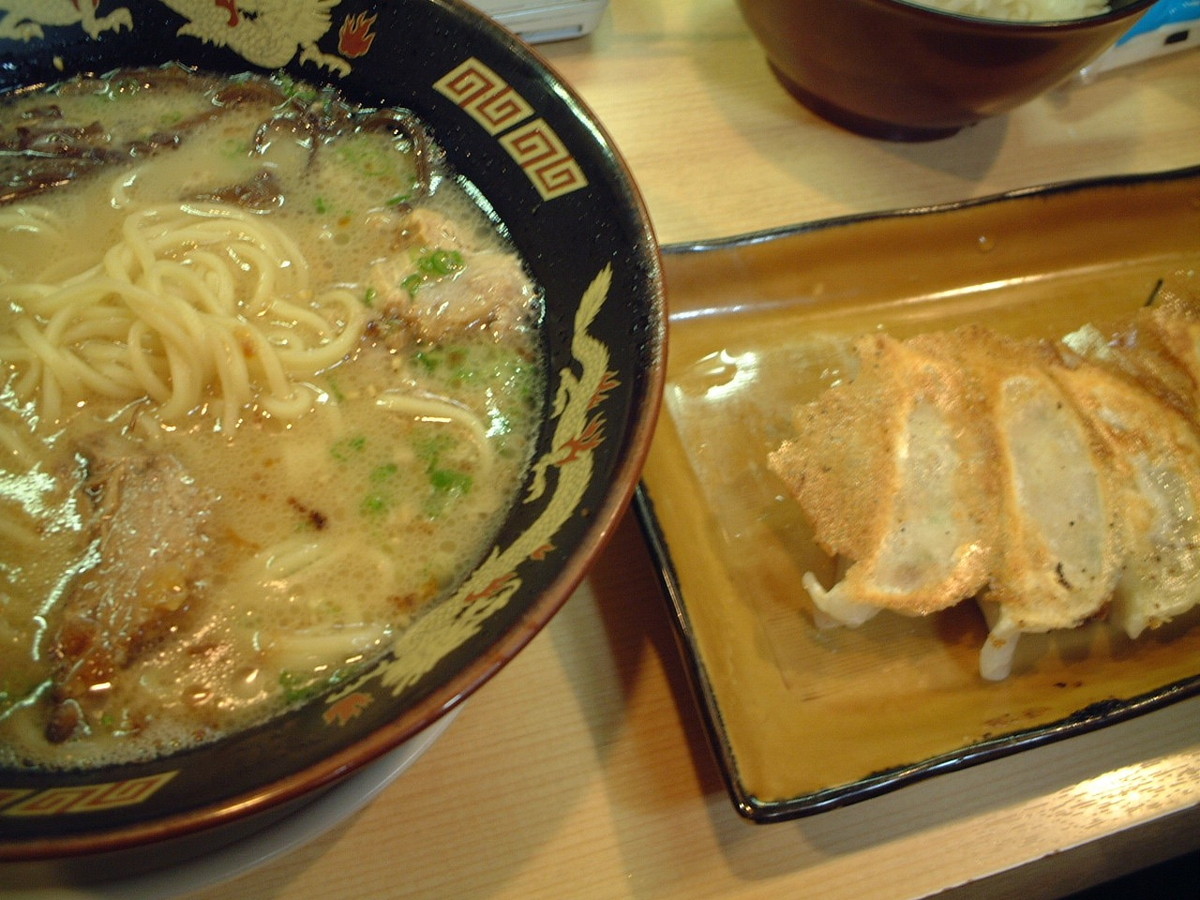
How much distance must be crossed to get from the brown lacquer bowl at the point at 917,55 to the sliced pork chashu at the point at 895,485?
2.43ft

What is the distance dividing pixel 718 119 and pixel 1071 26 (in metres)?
0.91

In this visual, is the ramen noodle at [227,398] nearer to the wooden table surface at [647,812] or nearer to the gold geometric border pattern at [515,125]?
the gold geometric border pattern at [515,125]

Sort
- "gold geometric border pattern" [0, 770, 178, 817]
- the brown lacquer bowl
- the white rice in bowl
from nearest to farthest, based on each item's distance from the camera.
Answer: "gold geometric border pattern" [0, 770, 178, 817] → the brown lacquer bowl → the white rice in bowl

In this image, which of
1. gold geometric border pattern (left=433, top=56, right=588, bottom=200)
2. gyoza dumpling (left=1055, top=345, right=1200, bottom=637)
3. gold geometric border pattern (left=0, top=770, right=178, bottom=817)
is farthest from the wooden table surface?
gold geometric border pattern (left=433, top=56, right=588, bottom=200)

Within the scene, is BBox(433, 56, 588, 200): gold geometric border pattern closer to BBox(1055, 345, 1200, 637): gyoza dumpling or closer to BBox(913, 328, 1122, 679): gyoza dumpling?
BBox(913, 328, 1122, 679): gyoza dumpling

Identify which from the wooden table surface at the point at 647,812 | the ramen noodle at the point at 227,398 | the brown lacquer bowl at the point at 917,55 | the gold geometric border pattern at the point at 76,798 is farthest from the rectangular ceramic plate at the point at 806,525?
the gold geometric border pattern at the point at 76,798

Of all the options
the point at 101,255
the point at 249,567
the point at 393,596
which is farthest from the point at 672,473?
the point at 101,255

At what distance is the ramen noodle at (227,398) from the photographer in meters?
1.29

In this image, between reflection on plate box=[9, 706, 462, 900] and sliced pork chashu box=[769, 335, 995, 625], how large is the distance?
2.71 ft

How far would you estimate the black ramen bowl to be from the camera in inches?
38.5

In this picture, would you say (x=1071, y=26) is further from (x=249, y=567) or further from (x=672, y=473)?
(x=249, y=567)

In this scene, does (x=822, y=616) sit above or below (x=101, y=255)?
below

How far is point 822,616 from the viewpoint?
1.66m

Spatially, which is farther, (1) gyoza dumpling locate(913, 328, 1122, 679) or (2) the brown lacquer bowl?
(2) the brown lacquer bowl
